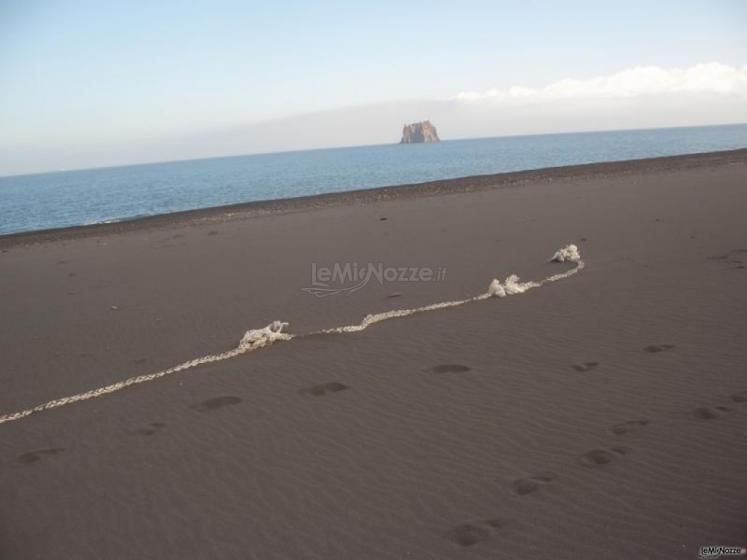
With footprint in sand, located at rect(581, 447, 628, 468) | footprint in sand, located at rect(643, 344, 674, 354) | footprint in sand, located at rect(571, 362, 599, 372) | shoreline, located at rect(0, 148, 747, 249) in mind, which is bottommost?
footprint in sand, located at rect(581, 447, 628, 468)

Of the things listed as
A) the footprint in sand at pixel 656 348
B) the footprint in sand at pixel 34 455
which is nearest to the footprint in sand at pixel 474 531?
the footprint in sand at pixel 656 348

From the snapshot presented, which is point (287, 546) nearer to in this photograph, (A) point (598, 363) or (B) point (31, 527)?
(B) point (31, 527)

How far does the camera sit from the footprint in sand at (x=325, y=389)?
629cm

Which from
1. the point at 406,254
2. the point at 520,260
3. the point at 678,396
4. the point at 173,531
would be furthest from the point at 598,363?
the point at 406,254

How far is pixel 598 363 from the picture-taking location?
6.28 m

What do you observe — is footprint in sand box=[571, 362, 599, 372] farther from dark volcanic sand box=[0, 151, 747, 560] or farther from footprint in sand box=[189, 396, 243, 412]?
footprint in sand box=[189, 396, 243, 412]

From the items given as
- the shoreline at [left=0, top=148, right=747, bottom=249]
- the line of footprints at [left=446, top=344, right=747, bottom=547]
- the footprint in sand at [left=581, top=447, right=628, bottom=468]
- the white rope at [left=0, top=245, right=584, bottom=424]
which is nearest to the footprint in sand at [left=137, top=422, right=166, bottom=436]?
the white rope at [left=0, top=245, right=584, bottom=424]

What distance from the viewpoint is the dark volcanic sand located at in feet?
12.7

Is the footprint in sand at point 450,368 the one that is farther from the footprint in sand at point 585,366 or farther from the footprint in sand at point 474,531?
the footprint in sand at point 474,531

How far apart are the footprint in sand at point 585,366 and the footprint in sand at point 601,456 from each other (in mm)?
1672

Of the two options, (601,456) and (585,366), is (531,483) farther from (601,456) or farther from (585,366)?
(585,366)

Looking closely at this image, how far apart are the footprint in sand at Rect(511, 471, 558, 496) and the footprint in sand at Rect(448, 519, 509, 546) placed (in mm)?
391

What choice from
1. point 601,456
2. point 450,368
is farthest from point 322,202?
point 601,456

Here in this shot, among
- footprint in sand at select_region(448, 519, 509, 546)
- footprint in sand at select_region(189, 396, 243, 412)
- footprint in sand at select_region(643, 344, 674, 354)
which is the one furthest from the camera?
footprint in sand at select_region(643, 344, 674, 354)
